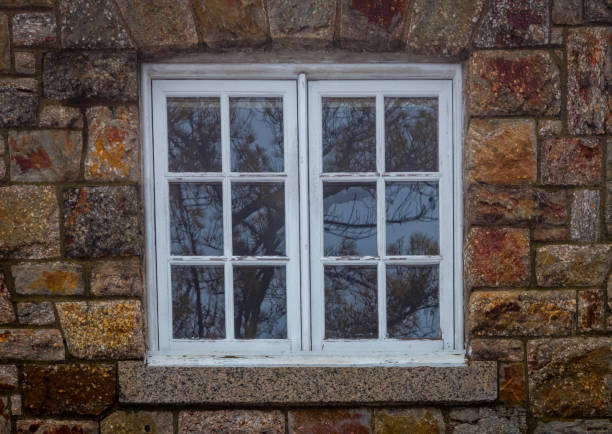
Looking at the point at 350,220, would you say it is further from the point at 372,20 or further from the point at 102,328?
the point at 102,328

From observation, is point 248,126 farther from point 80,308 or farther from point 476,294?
point 476,294

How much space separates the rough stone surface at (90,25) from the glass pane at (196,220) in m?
0.70

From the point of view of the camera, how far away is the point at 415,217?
2514 millimetres

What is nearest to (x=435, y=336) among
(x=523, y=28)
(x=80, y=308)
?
(x=523, y=28)

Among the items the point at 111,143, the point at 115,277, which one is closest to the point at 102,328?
the point at 115,277

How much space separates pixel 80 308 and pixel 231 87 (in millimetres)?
1234

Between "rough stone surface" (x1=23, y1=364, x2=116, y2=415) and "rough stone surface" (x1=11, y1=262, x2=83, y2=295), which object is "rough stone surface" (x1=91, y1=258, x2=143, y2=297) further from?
"rough stone surface" (x1=23, y1=364, x2=116, y2=415)

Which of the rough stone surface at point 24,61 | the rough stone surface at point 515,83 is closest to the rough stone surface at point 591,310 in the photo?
the rough stone surface at point 515,83

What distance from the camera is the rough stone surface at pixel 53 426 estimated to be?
237 centimetres

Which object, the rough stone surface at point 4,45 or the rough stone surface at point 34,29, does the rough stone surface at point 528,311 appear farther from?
the rough stone surface at point 4,45

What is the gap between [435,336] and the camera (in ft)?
8.27

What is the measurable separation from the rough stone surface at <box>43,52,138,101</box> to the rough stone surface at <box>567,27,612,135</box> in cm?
196

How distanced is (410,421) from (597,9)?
2.03 metres

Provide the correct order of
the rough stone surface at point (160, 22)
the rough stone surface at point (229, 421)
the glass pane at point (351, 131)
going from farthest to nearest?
the glass pane at point (351, 131) → the rough stone surface at point (229, 421) → the rough stone surface at point (160, 22)
